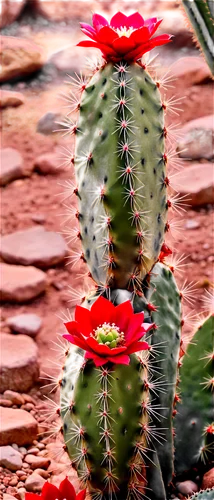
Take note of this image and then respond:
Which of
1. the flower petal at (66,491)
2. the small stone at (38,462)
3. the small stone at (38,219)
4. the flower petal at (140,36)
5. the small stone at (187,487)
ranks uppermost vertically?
the flower petal at (140,36)

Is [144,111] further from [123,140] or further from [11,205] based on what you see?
[11,205]

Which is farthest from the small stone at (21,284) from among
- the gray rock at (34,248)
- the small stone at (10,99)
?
the small stone at (10,99)

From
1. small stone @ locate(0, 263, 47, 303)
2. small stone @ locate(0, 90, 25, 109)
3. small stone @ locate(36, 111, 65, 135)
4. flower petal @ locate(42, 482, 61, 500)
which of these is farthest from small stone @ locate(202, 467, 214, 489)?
small stone @ locate(0, 90, 25, 109)

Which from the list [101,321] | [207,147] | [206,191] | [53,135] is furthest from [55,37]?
[101,321]

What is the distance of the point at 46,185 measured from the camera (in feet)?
14.8

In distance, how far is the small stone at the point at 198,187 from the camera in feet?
14.1

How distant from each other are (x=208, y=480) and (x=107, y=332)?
0.82m

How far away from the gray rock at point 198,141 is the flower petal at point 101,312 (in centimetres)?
273

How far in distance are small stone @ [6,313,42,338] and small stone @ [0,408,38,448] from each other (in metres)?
0.55

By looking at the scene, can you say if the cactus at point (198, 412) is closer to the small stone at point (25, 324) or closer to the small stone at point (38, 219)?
the small stone at point (25, 324)

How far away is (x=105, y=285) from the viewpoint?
219 centimetres

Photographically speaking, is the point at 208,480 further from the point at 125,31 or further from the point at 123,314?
the point at 125,31

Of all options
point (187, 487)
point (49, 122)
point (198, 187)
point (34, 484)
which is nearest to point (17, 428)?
point (34, 484)

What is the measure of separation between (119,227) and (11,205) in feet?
7.50
